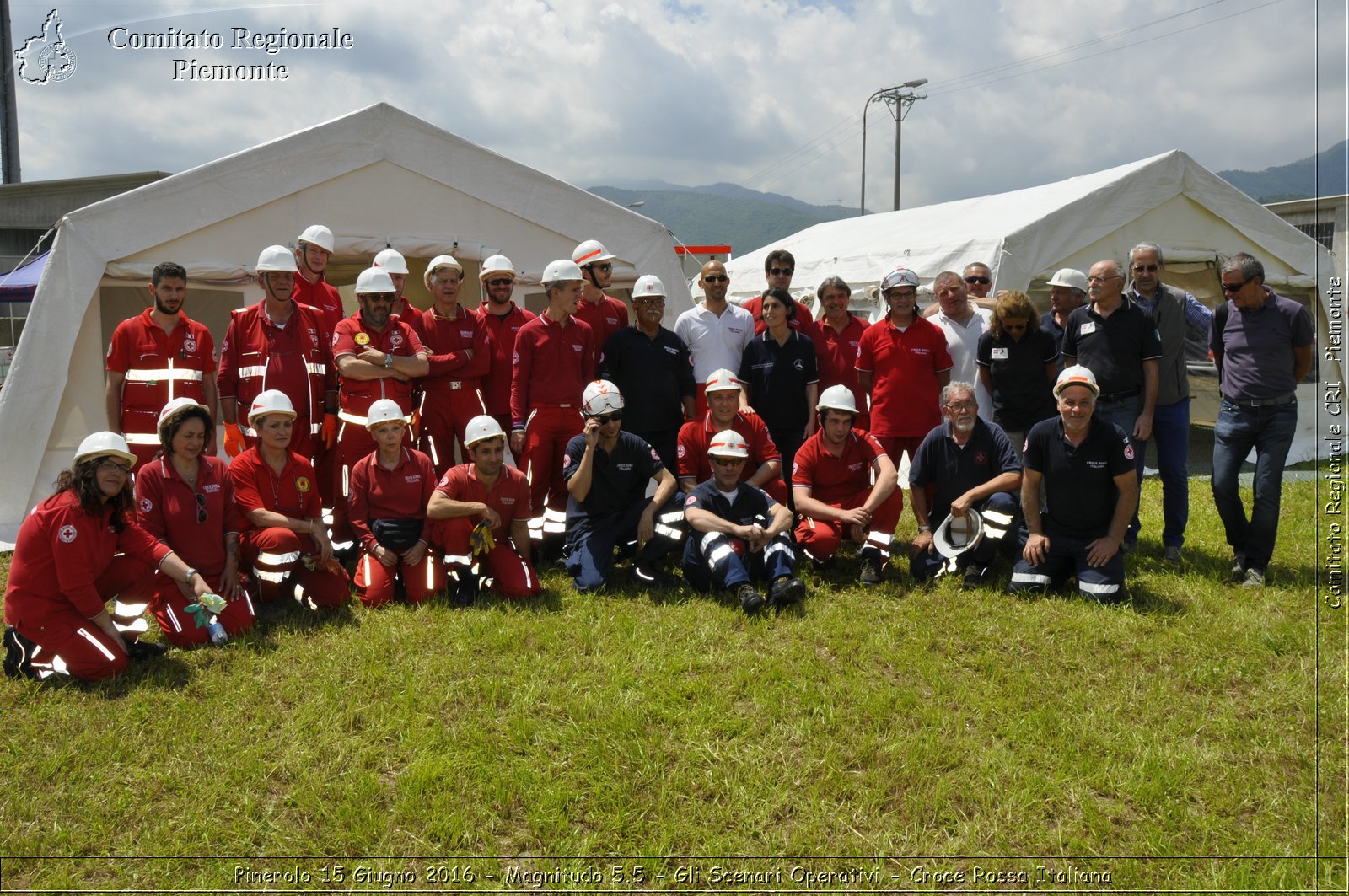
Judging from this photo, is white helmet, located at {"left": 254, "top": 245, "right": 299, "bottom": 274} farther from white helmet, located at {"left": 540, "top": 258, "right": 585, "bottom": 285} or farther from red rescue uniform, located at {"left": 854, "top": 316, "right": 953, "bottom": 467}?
red rescue uniform, located at {"left": 854, "top": 316, "right": 953, "bottom": 467}

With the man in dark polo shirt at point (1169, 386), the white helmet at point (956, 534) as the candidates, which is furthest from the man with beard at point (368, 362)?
the man in dark polo shirt at point (1169, 386)

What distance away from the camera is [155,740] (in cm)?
337

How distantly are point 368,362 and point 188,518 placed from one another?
136 cm

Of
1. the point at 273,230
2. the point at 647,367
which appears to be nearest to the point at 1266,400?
the point at 647,367

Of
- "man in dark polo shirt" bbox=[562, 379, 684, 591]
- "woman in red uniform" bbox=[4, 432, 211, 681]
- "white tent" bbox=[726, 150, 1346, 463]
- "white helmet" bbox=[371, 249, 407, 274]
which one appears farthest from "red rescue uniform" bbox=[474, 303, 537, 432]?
"white tent" bbox=[726, 150, 1346, 463]

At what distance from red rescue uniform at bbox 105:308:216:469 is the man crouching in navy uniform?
3.17m

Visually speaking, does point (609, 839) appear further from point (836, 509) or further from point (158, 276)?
point (158, 276)

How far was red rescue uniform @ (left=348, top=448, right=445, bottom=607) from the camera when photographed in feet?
15.8

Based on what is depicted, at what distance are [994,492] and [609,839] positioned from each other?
3303mm

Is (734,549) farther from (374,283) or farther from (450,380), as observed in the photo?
(374,283)

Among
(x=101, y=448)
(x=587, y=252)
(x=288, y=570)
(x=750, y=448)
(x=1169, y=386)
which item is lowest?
(x=288, y=570)

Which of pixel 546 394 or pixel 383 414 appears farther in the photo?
pixel 546 394

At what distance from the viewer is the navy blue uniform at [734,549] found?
4789mm

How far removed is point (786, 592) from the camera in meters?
4.63
